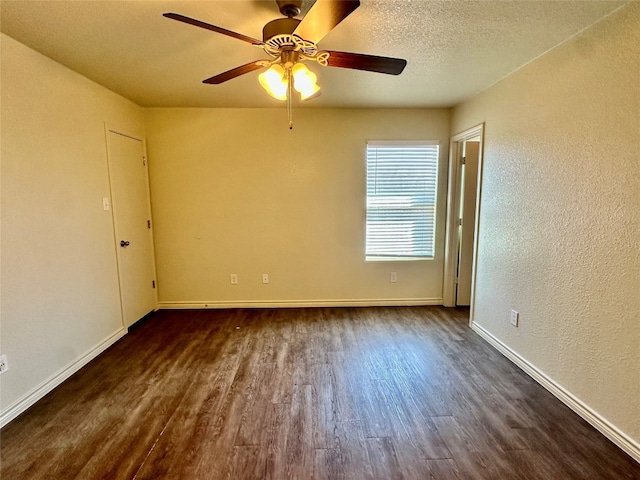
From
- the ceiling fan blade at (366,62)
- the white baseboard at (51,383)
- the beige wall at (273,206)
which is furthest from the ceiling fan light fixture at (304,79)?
the white baseboard at (51,383)

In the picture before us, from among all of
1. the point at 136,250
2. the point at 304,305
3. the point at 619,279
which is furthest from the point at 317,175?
the point at 619,279

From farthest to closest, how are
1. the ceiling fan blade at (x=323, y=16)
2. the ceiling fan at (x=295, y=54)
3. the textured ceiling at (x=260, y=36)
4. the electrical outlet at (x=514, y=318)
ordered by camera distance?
the electrical outlet at (x=514, y=318) → the textured ceiling at (x=260, y=36) → the ceiling fan at (x=295, y=54) → the ceiling fan blade at (x=323, y=16)

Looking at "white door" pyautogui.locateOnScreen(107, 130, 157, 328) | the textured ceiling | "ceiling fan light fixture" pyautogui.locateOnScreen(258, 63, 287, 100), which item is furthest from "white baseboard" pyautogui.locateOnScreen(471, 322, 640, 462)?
"white door" pyautogui.locateOnScreen(107, 130, 157, 328)

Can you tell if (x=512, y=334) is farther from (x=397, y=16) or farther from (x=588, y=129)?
(x=397, y=16)

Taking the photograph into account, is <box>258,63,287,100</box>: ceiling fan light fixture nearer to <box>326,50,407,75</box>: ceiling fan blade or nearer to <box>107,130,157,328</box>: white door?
<box>326,50,407,75</box>: ceiling fan blade

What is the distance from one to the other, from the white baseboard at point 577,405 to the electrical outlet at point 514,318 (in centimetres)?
24

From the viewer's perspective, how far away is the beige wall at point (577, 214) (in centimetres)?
160

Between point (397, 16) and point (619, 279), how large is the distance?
1926 millimetres

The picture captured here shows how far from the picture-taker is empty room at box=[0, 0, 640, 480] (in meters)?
1.61

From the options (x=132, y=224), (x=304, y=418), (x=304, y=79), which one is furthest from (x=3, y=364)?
(x=304, y=79)

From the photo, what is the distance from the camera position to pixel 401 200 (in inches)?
144

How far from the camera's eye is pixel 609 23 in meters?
1.67

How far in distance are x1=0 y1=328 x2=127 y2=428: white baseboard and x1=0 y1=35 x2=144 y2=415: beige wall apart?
0.06 feet

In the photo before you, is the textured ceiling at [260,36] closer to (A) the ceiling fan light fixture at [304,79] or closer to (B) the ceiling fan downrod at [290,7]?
(B) the ceiling fan downrod at [290,7]
